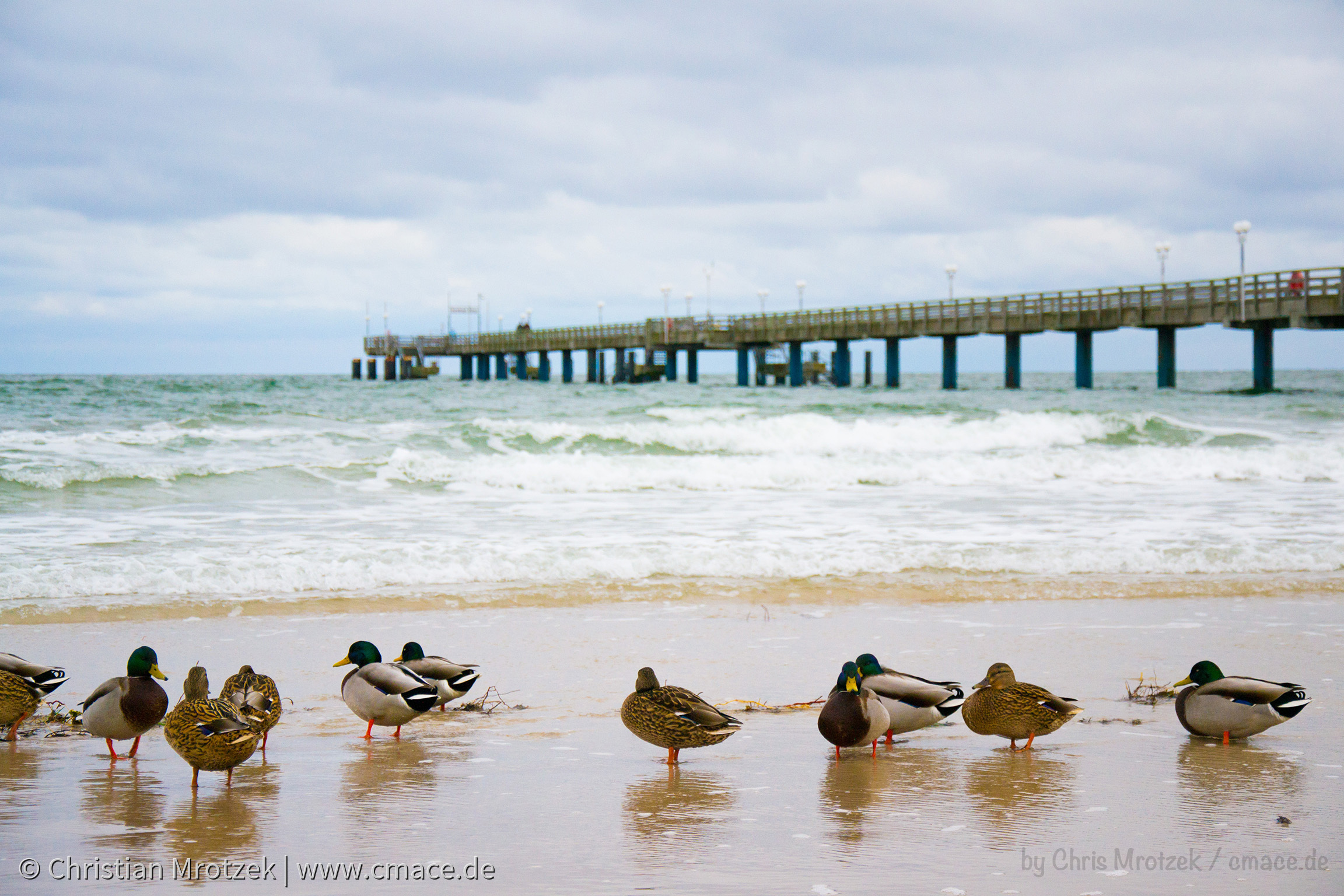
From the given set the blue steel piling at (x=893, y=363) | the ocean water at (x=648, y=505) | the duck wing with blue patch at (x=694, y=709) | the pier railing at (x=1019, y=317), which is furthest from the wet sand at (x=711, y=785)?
the blue steel piling at (x=893, y=363)

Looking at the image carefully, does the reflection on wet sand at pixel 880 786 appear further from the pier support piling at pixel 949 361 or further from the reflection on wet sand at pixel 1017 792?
the pier support piling at pixel 949 361

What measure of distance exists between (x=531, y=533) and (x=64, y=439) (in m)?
13.9

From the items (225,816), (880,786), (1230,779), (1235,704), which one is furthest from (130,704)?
(1235,704)

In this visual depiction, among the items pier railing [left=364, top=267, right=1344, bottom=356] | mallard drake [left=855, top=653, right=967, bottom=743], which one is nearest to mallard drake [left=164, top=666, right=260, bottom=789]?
mallard drake [left=855, top=653, right=967, bottom=743]

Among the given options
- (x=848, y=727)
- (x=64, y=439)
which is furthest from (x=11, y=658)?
(x=64, y=439)

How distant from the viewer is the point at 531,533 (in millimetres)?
12094

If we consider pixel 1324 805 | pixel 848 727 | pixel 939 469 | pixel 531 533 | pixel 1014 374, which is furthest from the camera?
pixel 1014 374

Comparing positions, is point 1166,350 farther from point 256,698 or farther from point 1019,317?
point 256,698

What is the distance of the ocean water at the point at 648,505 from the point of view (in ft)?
31.4

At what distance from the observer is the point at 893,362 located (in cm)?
5978

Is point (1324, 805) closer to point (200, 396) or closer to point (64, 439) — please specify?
point (64, 439)

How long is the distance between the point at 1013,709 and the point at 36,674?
4.33 meters

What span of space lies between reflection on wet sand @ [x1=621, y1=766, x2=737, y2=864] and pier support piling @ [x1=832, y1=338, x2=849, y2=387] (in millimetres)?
57770

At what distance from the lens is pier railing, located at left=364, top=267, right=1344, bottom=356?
134 feet
